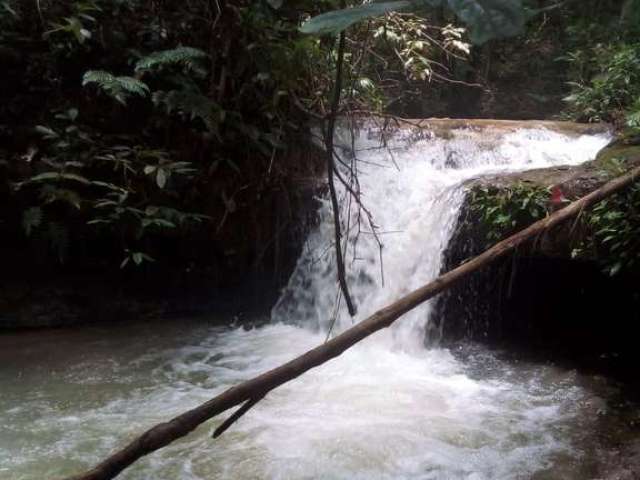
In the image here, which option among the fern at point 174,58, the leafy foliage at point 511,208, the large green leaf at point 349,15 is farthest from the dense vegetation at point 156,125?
the large green leaf at point 349,15

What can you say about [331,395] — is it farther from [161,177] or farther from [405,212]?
[405,212]

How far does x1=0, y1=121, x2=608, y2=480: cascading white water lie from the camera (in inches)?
118

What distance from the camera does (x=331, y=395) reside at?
13.0 feet

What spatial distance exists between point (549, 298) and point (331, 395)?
202 centimetres

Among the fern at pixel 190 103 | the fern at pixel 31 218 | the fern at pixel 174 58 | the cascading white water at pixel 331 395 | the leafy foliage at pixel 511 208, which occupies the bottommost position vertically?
the cascading white water at pixel 331 395

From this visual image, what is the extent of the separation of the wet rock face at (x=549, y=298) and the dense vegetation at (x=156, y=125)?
1.17 metres

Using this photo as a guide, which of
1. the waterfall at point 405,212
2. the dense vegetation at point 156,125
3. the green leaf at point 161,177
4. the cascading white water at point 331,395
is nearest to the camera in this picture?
the cascading white water at point 331,395

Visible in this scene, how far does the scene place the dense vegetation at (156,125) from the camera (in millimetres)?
4902

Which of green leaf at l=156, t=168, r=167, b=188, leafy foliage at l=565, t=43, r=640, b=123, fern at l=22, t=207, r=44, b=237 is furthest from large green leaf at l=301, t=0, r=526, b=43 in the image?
leafy foliage at l=565, t=43, r=640, b=123

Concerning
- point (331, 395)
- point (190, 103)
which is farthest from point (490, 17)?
point (190, 103)

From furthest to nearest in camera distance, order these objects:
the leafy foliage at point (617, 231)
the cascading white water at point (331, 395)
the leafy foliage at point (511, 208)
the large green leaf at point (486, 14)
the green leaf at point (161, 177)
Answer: the green leaf at point (161, 177)
the leafy foliage at point (511, 208)
the leafy foliage at point (617, 231)
the cascading white water at point (331, 395)
the large green leaf at point (486, 14)

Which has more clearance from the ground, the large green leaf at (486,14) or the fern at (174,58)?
the fern at (174,58)

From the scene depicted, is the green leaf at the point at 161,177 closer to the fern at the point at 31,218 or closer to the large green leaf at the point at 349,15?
the fern at the point at 31,218

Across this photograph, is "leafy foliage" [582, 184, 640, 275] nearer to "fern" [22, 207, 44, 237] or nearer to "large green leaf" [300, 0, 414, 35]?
"large green leaf" [300, 0, 414, 35]
